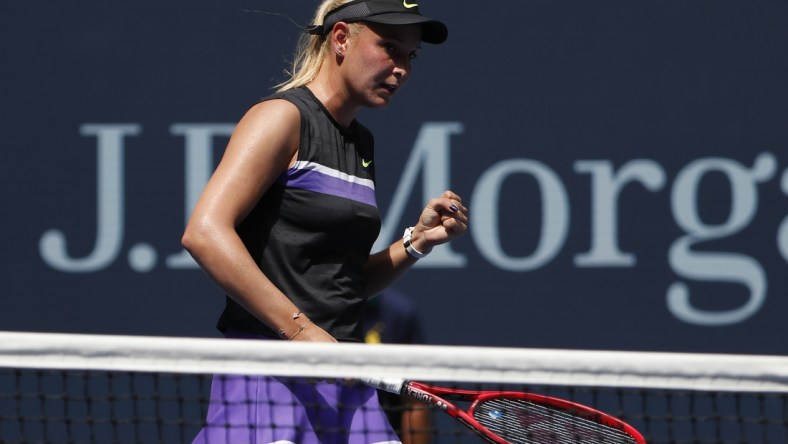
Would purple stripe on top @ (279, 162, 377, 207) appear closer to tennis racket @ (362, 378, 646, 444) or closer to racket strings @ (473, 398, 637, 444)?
tennis racket @ (362, 378, 646, 444)

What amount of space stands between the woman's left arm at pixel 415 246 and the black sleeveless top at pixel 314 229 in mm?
242

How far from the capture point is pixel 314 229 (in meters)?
2.08

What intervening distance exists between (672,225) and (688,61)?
57cm

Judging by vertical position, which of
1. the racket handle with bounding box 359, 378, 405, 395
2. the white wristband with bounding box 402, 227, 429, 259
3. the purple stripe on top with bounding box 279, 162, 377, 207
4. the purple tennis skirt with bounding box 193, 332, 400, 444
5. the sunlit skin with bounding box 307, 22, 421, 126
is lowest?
the purple tennis skirt with bounding box 193, 332, 400, 444

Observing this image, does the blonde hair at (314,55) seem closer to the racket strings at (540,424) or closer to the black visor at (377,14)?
the black visor at (377,14)

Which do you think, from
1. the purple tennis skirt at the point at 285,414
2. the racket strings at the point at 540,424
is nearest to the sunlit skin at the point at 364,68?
the purple tennis skirt at the point at 285,414

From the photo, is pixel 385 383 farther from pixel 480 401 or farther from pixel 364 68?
pixel 364 68

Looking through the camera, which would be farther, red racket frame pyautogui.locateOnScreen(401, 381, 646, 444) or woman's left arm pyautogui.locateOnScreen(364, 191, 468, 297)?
woman's left arm pyautogui.locateOnScreen(364, 191, 468, 297)

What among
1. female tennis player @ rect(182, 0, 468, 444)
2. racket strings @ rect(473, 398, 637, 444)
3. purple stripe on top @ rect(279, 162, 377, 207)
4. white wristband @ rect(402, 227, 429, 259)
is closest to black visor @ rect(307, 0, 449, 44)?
female tennis player @ rect(182, 0, 468, 444)

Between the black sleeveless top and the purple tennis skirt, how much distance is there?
3.7 inches

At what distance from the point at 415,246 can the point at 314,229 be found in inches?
15.5

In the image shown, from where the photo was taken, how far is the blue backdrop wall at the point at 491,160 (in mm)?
4250

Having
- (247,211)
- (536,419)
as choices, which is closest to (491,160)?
(536,419)

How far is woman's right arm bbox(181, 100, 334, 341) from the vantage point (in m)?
1.94
